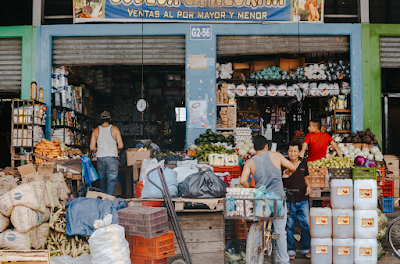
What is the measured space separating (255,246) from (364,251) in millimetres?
1767

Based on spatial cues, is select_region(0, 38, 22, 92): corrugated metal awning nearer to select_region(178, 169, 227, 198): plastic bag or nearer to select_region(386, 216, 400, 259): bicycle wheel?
select_region(178, 169, 227, 198): plastic bag

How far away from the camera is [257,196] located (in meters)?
4.68

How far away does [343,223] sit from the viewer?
5.48 m

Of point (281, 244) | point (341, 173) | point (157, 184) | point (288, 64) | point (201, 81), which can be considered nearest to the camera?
point (281, 244)

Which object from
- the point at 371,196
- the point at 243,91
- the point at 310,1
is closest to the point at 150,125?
the point at 243,91

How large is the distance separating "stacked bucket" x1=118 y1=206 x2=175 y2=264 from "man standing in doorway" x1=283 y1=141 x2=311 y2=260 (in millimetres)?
2326

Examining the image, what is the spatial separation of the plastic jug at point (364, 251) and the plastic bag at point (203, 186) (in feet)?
7.07

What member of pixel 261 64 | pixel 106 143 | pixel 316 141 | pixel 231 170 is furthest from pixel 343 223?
pixel 261 64

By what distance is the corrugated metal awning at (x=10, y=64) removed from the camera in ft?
30.7

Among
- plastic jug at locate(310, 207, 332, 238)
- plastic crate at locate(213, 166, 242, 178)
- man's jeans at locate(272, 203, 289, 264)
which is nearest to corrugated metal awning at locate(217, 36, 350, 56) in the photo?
plastic crate at locate(213, 166, 242, 178)

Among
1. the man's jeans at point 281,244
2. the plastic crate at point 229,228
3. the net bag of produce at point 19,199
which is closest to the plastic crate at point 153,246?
the man's jeans at point 281,244

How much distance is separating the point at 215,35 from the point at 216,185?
5026 millimetres

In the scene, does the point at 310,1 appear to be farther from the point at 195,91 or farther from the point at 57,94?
the point at 57,94

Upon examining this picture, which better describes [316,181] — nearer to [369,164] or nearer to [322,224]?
[322,224]
